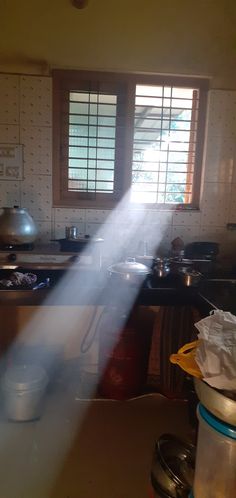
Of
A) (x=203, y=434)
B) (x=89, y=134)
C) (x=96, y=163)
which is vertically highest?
(x=89, y=134)

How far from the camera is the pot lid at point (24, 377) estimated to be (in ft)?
5.30

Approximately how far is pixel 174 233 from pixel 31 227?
3.17ft

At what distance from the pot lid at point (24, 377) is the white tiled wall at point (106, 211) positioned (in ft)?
2.84

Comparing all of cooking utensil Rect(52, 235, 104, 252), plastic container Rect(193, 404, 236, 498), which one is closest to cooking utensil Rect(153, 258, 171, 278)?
cooking utensil Rect(52, 235, 104, 252)

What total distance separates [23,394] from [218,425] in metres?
1.05

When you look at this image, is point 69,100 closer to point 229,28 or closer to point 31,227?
point 31,227

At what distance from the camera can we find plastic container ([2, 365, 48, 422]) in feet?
5.29

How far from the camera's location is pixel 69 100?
2189 millimetres

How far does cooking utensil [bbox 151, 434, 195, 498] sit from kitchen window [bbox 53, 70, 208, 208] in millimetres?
1451

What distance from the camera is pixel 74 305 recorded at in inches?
61.0

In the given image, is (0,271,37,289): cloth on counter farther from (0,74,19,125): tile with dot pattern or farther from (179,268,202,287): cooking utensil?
(0,74,19,125): tile with dot pattern

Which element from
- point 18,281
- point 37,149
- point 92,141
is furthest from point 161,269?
point 37,149

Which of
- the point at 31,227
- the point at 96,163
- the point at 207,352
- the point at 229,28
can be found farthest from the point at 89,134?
the point at 207,352

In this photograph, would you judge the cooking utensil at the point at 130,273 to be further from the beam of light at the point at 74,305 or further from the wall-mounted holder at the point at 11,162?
the wall-mounted holder at the point at 11,162
